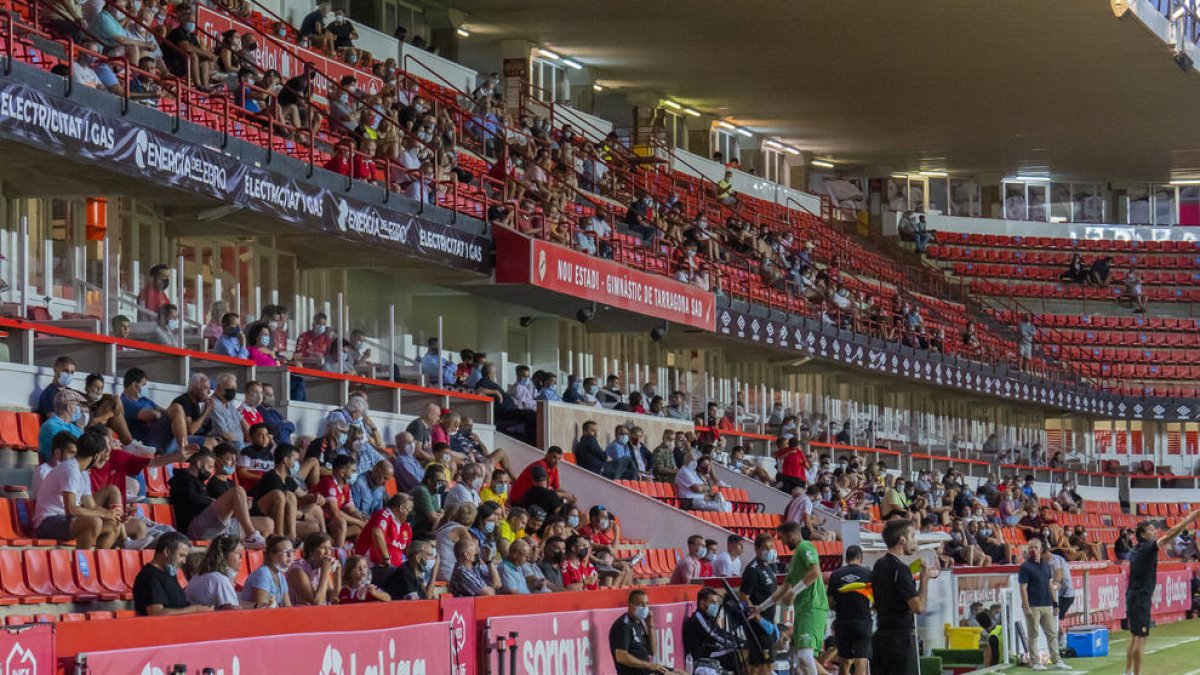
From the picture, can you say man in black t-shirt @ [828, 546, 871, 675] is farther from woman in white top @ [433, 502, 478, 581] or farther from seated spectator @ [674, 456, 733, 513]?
seated spectator @ [674, 456, 733, 513]

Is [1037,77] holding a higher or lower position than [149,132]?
higher

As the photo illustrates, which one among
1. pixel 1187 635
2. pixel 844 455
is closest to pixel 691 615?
pixel 1187 635

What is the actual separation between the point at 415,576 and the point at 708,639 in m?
3.21

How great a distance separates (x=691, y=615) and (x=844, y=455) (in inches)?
773

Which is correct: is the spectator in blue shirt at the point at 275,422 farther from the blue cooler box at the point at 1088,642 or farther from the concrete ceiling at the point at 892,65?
the concrete ceiling at the point at 892,65

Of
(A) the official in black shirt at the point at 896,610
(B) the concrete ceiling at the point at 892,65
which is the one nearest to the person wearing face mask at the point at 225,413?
(A) the official in black shirt at the point at 896,610

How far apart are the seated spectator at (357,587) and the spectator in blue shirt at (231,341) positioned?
5715 mm

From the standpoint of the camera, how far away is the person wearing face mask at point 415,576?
12797 mm

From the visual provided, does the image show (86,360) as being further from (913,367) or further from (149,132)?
(913,367)

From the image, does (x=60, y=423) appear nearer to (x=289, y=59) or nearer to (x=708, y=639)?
(x=708, y=639)

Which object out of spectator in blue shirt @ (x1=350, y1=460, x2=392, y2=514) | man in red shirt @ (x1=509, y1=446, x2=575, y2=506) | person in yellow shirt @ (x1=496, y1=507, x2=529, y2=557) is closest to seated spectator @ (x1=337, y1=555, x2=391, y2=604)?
spectator in blue shirt @ (x1=350, y1=460, x2=392, y2=514)

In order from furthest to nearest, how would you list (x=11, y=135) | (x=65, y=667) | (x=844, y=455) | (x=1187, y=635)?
(x=844, y=455) < (x=1187, y=635) < (x=11, y=135) < (x=65, y=667)

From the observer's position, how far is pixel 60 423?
43.1ft

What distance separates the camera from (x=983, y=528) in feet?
91.7
